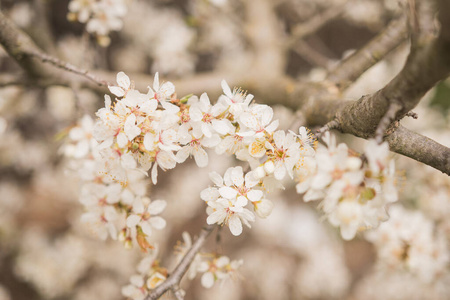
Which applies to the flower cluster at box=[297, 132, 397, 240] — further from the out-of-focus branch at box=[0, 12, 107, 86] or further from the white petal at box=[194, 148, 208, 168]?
the out-of-focus branch at box=[0, 12, 107, 86]

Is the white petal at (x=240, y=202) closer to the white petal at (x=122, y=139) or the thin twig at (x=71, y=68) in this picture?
the white petal at (x=122, y=139)

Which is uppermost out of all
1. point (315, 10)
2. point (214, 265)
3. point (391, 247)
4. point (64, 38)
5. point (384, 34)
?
point (315, 10)

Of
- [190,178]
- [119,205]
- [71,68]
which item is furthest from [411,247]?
[190,178]

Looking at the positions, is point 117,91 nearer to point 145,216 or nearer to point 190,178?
point 145,216

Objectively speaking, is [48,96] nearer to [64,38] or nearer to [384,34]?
[64,38]

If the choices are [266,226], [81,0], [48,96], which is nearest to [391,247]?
[266,226]

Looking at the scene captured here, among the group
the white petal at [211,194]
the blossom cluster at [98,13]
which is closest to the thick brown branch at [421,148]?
the white petal at [211,194]
